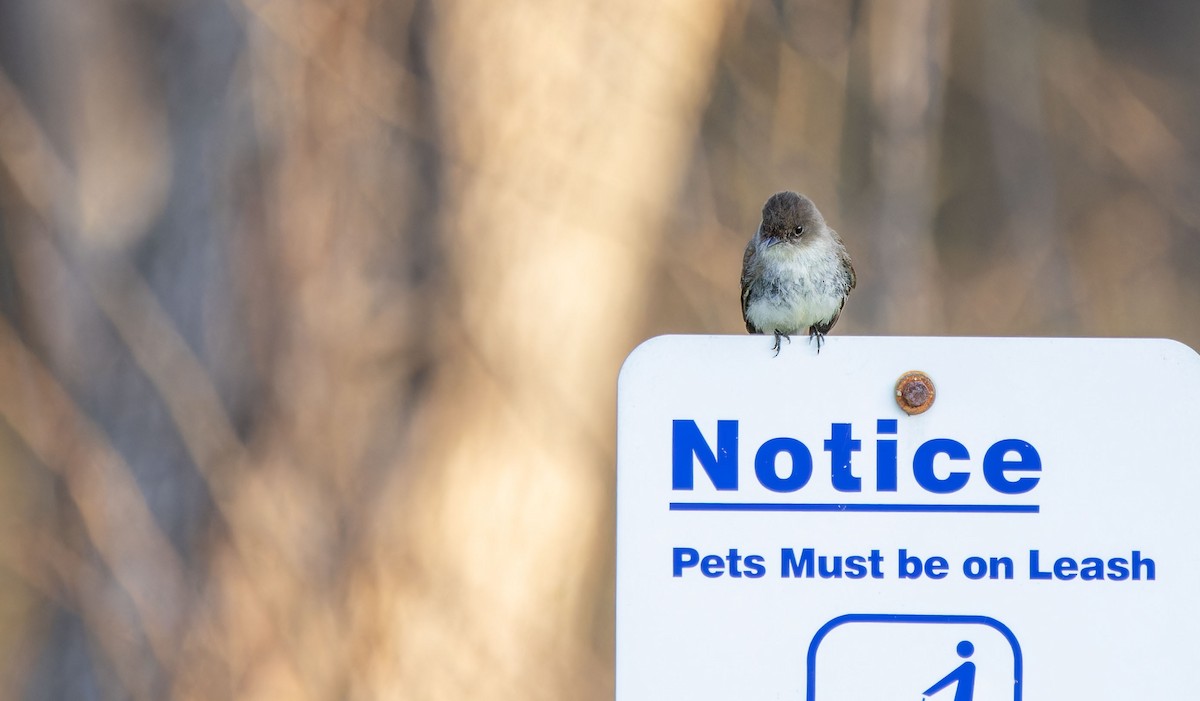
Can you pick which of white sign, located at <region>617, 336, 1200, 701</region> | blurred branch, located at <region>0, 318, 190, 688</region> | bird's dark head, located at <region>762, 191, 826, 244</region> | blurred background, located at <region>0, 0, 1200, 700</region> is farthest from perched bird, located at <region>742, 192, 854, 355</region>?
blurred branch, located at <region>0, 318, 190, 688</region>

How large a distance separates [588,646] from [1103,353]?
1.26 metres

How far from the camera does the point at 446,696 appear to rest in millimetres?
1938

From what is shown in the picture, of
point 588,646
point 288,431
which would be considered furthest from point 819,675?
point 288,431

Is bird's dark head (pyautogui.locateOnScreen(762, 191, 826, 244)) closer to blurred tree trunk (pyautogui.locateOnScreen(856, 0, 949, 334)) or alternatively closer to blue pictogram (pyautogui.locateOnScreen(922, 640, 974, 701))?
blurred tree trunk (pyautogui.locateOnScreen(856, 0, 949, 334))

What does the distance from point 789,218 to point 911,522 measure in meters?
0.77

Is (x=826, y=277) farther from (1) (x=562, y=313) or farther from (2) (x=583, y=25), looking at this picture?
(2) (x=583, y=25)

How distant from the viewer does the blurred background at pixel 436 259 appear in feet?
6.18

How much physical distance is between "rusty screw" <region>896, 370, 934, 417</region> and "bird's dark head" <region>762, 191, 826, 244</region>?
72cm

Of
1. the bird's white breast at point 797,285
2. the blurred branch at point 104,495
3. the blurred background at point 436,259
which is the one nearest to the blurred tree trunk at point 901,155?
the blurred background at point 436,259

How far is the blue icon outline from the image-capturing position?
848 millimetres

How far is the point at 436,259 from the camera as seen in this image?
1.95 metres

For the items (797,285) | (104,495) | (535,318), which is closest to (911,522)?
(797,285)

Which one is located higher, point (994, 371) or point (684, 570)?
point (994, 371)

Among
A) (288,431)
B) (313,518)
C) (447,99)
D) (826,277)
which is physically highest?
(447,99)
